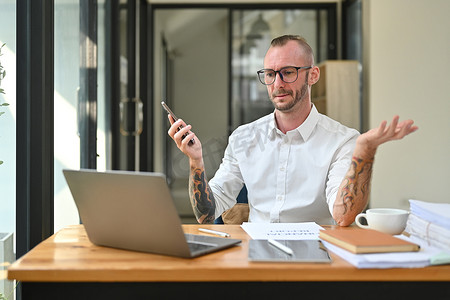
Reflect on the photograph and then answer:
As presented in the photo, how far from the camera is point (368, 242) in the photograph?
1.14m

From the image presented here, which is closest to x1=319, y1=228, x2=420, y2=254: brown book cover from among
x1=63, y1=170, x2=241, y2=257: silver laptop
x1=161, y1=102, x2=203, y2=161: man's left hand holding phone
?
x1=63, y1=170, x2=241, y2=257: silver laptop

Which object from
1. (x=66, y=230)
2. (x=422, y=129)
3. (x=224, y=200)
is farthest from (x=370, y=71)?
(x=66, y=230)

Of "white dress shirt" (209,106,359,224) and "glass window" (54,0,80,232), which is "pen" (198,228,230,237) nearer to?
"white dress shirt" (209,106,359,224)

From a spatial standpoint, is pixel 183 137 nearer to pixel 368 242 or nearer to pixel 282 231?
pixel 282 231

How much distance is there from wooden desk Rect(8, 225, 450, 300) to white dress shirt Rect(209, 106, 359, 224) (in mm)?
840

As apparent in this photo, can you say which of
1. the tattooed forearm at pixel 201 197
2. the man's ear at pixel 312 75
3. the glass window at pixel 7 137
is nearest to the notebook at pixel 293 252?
the tattooed forearm at pixel 201 197

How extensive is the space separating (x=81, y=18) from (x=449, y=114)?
2.65m

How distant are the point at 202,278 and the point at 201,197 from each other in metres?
0.79

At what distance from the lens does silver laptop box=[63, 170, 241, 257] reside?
3.64 ft

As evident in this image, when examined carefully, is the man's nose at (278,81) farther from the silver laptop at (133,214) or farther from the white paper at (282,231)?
the silver laptop at (133,214)

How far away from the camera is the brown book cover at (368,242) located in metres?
1.12

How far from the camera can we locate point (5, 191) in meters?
2.06

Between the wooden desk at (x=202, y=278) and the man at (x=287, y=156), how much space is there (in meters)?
0.78

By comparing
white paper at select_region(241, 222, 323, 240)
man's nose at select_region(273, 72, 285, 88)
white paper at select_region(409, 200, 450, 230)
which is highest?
man's nose at select_region(273, 72, 285, 88)
